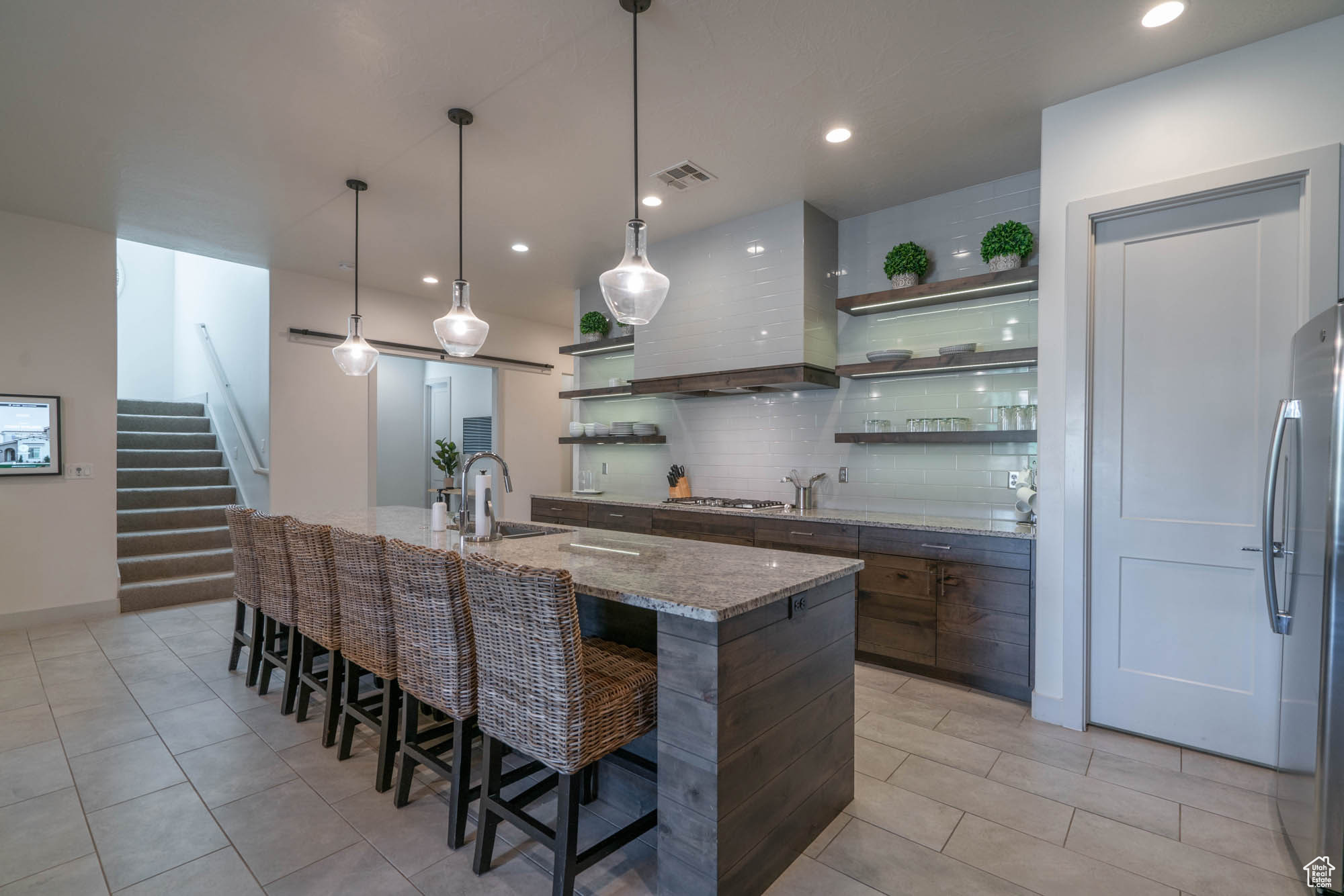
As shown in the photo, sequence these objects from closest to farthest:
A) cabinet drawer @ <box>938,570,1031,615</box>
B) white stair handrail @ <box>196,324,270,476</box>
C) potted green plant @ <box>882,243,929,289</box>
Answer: cabinet drawer @ <box>938,570,1031,615</box>, potted green plant @ <box>882,243,929,289</box>, white stair handrail @ <box>196,324,270,476</box>

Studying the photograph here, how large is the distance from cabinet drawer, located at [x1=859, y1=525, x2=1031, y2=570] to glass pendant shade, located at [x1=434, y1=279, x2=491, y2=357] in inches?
95.8

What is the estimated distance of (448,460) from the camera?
7625 millimetres

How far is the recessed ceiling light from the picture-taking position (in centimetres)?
219

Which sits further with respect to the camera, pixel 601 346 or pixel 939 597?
pixel 601 346

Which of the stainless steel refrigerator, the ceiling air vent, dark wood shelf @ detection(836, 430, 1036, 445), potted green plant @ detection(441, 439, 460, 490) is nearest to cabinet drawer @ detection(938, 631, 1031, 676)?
the stainless steel refrigerator

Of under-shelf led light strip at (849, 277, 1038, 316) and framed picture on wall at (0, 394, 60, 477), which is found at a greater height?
under-shelf led light strip at (849, 277, 1038, 316)

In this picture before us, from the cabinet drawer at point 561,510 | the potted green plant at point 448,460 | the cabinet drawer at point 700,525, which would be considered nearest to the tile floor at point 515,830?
the cabinet drawer at point 700,525

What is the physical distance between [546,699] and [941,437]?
2886 mm

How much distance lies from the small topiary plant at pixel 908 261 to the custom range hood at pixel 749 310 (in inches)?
20.0

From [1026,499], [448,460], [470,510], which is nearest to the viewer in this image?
[470,510]

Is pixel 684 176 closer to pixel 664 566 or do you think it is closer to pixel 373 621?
pixel 664 566

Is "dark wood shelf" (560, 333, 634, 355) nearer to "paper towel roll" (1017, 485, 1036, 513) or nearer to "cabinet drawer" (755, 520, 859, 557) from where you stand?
"cabinet drawer" (755, 520, 859, 557)

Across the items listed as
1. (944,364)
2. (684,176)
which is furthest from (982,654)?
(684,176)

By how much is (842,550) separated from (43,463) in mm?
5610
